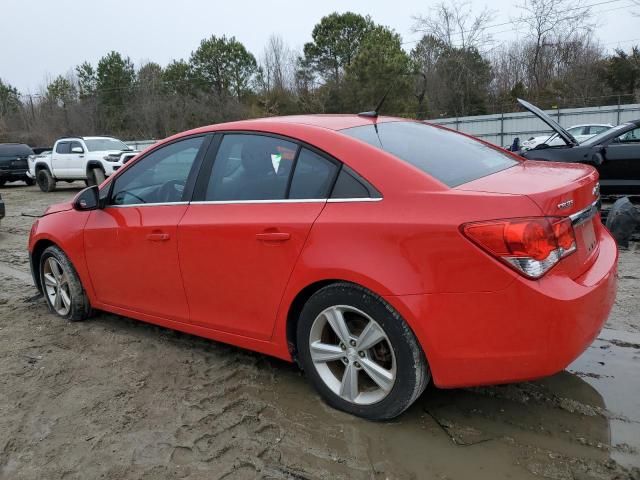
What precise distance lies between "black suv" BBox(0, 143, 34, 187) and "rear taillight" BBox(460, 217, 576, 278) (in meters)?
22.3

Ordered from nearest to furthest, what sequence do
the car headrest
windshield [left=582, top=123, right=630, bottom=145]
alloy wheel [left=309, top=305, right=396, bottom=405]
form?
1. alloy wheel [left=309, top=305, right=396, bottom=405]
2. the car headrest
3. windshield [left=582, top=123, right=630, bottom=145]

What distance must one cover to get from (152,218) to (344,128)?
4.72 feet

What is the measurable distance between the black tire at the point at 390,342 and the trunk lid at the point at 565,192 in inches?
27.0

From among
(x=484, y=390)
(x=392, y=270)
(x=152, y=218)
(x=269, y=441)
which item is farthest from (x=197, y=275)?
(x=484, y=390)

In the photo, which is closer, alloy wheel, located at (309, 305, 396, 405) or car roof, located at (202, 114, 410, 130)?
alloy wheel, located at (309, 305, 396, 405)

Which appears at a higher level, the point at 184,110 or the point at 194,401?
the point at 184,110

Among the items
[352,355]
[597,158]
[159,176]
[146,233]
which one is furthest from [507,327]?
[597,158]

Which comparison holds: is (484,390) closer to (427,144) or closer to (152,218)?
(427,144)

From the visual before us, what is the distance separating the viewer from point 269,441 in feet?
8.88

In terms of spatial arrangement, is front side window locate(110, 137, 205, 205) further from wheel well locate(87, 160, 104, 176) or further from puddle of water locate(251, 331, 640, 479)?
wheel well locate(87, 160, 104, 176)

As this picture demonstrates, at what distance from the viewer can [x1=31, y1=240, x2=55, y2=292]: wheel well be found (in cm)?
464

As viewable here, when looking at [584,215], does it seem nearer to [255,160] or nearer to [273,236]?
[273,236]

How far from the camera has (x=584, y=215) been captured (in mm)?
2719

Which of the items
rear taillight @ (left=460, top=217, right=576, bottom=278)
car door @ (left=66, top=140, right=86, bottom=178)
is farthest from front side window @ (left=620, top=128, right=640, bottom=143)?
car door @ (left=66, top=140, right=86, bottom=178)
